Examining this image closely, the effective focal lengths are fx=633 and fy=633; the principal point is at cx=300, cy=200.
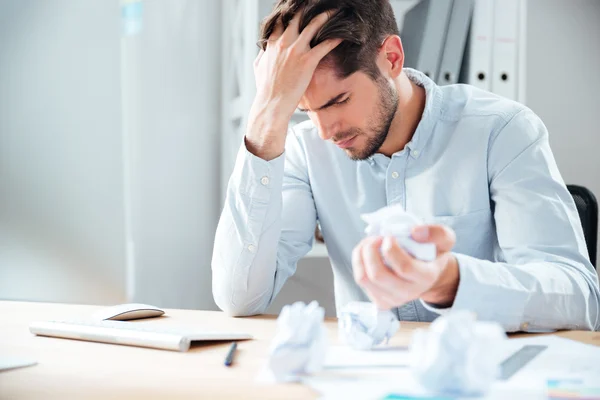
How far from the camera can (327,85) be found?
3.68ft

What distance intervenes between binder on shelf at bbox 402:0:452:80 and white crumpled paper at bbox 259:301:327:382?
1.09 meters

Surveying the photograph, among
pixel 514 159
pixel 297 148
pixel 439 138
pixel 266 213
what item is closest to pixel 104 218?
pixel 297 148

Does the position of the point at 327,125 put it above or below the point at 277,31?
below

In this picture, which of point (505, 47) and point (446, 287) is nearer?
point (446, 287)

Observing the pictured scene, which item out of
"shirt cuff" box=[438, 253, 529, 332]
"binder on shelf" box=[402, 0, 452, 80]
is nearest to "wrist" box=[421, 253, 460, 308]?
"shirt cuff" box=[438, 253, 529, 332]

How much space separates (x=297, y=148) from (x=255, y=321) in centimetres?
45

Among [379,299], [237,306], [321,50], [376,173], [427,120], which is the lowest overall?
[237,306]

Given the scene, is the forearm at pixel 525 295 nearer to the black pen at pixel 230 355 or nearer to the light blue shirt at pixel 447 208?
the light blue shirt at pixel 447 208

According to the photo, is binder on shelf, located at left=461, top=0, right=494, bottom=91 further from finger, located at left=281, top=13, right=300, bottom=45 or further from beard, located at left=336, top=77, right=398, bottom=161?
finger, located at left=281, top=13, right=300, bottom=45

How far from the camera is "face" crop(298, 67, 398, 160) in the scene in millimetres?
1126

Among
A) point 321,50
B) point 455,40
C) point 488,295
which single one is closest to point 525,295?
point 488,295

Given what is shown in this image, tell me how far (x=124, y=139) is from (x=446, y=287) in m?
1.26

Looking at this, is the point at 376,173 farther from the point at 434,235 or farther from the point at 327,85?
the point at 434,235

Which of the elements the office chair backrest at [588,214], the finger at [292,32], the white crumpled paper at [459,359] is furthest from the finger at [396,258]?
the office chair backrest at [588,214]
